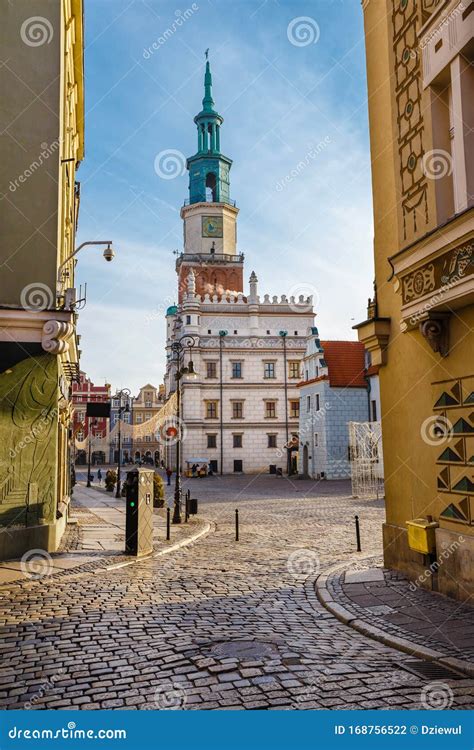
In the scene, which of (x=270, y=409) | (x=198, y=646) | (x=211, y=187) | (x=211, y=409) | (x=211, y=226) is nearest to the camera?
(x=198, y=646)

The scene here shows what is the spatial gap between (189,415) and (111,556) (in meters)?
41.1

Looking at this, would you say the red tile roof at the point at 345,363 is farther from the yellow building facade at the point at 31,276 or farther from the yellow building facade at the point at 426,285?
the yellow building facade at the point at 426,285

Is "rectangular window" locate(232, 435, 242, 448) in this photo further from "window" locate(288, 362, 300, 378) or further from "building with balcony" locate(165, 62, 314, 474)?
"window" locate(288, 362, 300, 378)

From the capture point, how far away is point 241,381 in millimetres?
55562

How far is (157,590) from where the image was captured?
9797mm

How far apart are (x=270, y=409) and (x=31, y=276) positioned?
4362 cm

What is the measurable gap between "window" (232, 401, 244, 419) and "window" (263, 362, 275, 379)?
3640 mm

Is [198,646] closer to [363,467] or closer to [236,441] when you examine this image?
[363,467]

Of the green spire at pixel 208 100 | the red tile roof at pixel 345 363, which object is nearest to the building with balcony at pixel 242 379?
the red tile roof at pixel 345 363

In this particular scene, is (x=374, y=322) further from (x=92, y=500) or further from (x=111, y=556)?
(x=92, y=500)

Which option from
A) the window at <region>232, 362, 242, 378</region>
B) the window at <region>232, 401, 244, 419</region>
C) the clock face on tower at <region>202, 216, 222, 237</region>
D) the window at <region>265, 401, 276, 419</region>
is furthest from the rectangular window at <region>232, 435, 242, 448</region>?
the clock face on tower at <region>202, 216, 222, 237</region>

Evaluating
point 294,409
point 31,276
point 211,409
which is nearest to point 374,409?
point 294,409

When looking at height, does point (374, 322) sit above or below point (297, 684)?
above

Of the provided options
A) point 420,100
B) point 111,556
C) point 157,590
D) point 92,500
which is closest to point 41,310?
point 111,556
